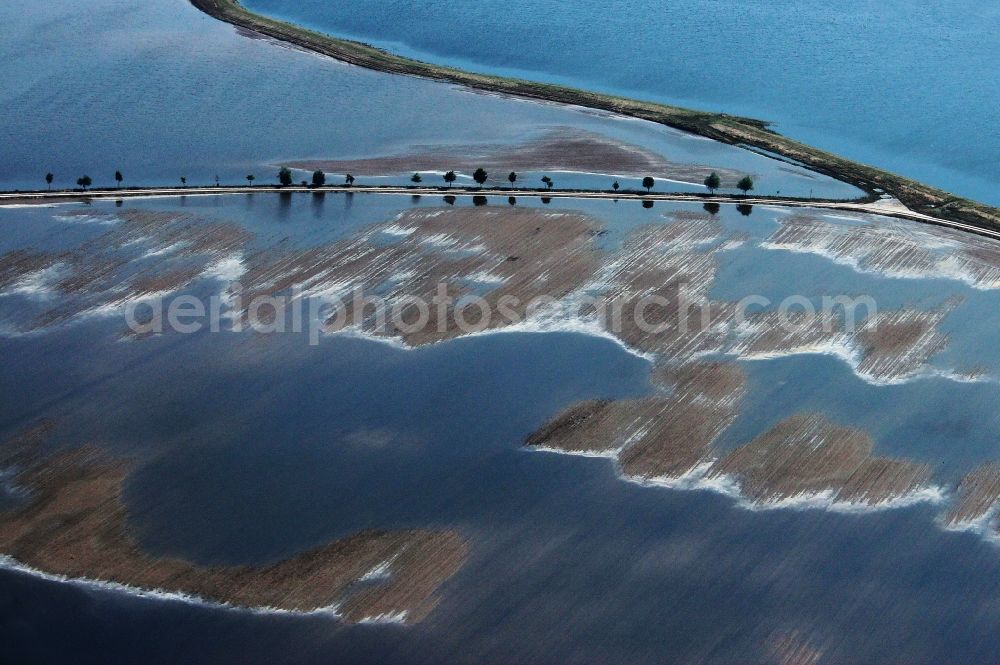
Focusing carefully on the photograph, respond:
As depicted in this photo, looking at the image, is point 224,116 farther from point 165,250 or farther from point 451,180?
point 165,250

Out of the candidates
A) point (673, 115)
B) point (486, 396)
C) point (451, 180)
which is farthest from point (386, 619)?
point (673, 115)

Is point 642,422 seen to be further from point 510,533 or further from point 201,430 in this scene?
point 201,430

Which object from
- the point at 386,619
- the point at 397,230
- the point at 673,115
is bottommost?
the point at 386,619

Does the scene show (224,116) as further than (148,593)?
Yes

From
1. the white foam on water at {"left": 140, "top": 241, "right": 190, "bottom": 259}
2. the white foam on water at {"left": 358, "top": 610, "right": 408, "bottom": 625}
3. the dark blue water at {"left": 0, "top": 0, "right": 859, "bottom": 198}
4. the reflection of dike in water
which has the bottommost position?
the white foam on water at {"left": 358, "top": 610, "right": 408, "bottom": 625}

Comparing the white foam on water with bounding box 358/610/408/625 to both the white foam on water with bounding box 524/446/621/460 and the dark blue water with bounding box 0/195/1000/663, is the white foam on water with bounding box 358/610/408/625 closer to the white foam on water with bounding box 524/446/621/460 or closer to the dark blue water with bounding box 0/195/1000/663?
the dark blue water with bounding box 0/195/1000/663

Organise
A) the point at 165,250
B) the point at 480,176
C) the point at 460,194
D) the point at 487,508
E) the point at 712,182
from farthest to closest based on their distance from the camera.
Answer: the point at 480,176
the point at 460,194
the point at 712,182
the point at 165,250
the point at 487,508

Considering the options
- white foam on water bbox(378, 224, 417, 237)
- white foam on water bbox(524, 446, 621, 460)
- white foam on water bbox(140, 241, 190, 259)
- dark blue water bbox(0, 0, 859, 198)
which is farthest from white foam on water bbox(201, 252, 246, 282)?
white foam on water bbox(524, 446, 621, 460)
